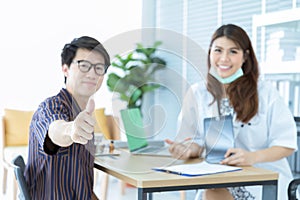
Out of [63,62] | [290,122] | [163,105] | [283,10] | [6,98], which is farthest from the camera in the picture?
[6,98]

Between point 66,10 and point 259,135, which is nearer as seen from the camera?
point 259,135

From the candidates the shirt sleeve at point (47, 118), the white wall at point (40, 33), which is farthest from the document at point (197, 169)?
the white wall at point (40, 33)

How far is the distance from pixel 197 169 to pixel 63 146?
0.45 m

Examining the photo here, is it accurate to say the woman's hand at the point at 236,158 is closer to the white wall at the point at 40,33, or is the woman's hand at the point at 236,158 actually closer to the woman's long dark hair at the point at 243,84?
the woman's long dark hair at the point at 243,84

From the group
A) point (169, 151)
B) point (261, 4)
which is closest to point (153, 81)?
point (169, 151)

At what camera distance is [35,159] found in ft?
4.62

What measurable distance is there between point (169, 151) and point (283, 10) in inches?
59.4

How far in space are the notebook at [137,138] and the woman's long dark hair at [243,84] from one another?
0.41 metres

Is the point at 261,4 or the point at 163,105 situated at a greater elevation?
the point at 261,4

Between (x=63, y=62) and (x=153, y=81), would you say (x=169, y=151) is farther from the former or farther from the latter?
(x=63, y=62)

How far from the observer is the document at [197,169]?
4.47ft

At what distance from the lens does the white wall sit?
4414 millimetres

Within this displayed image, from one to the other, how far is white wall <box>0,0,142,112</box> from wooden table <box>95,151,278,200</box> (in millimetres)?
3031

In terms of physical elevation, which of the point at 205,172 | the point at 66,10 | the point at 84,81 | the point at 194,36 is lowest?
the point at 205,172
